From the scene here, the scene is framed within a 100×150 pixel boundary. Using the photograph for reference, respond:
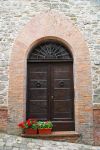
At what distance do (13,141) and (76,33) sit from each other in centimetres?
420

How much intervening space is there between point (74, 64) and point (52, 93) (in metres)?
1.28

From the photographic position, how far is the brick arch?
8.97 meters

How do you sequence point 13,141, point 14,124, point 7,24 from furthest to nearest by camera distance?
point 7,24
point 14,124
point 13,141

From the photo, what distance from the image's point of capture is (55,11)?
378 inches

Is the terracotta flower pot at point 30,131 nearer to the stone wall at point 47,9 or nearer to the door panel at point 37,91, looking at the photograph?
the door panel at point 37,91

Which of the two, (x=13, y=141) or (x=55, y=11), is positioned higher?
(x=55, y=11)

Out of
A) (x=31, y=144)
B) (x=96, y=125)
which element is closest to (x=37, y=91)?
(x=31, y=144)

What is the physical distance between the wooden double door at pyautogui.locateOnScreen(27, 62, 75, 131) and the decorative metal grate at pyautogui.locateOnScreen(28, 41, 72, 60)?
22 cm

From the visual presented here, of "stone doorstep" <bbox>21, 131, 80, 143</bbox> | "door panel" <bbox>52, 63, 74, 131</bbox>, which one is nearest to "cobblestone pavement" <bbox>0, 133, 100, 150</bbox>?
"stone doorstep" <bbox>21, 131, 80, 143</bbox>

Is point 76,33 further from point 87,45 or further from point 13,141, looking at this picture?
point 13,141

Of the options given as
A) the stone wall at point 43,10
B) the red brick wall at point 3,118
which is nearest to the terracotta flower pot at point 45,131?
the red brick wall at point 3,118

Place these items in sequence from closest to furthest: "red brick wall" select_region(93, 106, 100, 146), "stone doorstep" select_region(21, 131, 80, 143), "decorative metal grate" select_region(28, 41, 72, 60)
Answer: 1. "stone doorstep" select_region(21, 131, 80, 143)
2. "red brick wall" select_region(93, 106, 100, 146)
3. "decorative metal grate" select_region(28, 41, 72, 60)

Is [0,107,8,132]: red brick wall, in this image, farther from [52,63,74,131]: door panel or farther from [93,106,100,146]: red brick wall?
[93,106,100,146]: red brick wall

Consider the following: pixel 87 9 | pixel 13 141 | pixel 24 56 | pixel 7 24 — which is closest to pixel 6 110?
pixel 13 141
